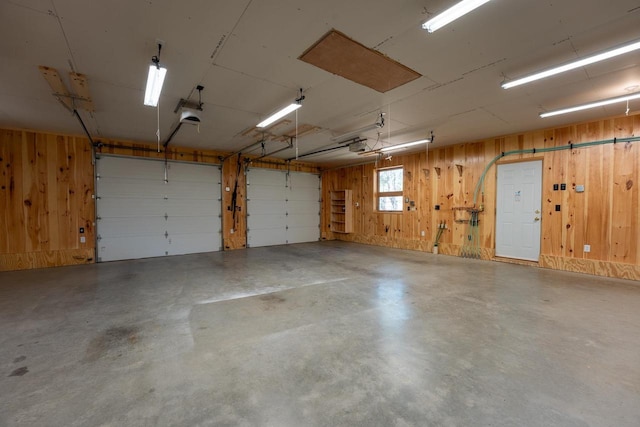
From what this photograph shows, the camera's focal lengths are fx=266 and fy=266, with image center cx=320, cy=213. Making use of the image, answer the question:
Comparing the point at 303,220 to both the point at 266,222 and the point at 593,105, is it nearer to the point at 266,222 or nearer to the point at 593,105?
the point at 266,222

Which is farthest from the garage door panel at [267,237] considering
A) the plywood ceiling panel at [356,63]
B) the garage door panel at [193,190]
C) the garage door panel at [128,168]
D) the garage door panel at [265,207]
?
the plywood ceiling panel at [356,63]

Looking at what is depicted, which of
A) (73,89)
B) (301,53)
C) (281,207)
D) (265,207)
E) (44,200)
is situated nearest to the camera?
(301,53)

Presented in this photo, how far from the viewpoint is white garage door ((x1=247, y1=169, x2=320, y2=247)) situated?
8477mm

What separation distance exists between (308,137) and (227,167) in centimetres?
314

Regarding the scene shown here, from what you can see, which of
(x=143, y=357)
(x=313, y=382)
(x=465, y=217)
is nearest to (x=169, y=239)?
(x=143, y=357)

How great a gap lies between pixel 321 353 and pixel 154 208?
253 inches

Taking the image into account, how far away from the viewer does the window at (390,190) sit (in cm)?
830

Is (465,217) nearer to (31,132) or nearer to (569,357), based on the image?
(569,357)

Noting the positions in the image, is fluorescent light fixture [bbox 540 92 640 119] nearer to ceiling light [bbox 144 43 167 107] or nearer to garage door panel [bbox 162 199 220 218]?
ceiling light [bbox 144 43 167 107]

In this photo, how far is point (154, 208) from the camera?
22.6ft

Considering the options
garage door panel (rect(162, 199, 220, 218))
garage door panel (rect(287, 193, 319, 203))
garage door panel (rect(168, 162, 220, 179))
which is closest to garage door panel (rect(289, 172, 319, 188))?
garage door panel (rect(287, 193, 319, 203))

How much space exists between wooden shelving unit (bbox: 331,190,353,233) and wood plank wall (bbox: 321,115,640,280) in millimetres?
2582

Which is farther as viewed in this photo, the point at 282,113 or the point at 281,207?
the point at 281,207

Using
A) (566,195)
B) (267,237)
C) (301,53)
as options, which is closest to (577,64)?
(301,53)
